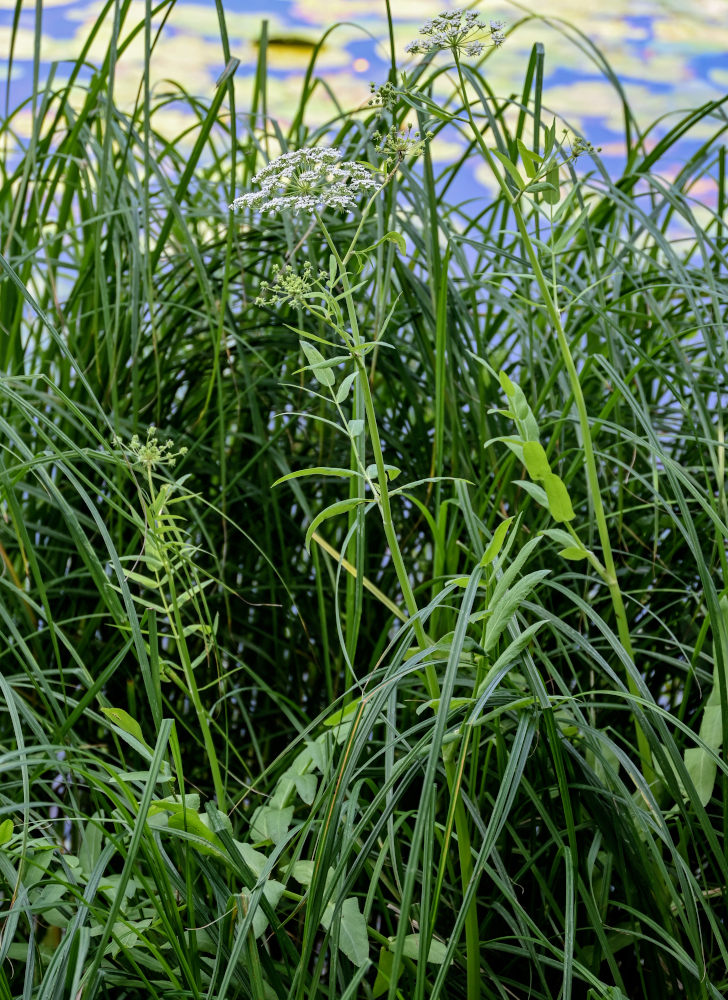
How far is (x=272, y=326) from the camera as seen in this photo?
90cm

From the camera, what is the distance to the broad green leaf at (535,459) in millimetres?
445

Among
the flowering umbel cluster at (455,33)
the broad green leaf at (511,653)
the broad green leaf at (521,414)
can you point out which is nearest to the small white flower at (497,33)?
the flowering umbel cluster at (455,33)

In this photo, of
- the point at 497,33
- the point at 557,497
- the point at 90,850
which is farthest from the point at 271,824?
the point at 497,33

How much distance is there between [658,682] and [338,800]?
0.44 metres

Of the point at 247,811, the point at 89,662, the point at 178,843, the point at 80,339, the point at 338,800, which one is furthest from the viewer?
the point at 80,339

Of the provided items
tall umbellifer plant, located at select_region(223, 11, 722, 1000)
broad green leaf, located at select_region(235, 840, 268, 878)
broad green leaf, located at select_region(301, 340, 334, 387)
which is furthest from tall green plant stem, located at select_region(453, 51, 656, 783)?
broad green leaf, located at select_region(235, 840, 268, 878)

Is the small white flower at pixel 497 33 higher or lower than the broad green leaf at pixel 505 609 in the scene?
higher

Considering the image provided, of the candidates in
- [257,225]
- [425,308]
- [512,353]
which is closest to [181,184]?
[257,225]

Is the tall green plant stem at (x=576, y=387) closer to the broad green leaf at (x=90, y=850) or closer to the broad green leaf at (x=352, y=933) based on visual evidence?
the broad green leaf at (x=352, y=933)

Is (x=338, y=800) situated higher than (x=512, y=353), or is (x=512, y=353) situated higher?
(x=512, y=353)

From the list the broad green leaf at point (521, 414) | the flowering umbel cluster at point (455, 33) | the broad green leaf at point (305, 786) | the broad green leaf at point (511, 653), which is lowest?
the broad green leaf at point (305, 786)

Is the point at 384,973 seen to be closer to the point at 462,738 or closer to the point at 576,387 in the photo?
the point at 462,738

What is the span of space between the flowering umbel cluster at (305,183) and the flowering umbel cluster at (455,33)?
0.07 meters

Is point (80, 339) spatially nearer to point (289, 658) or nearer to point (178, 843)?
point (289, 658)
